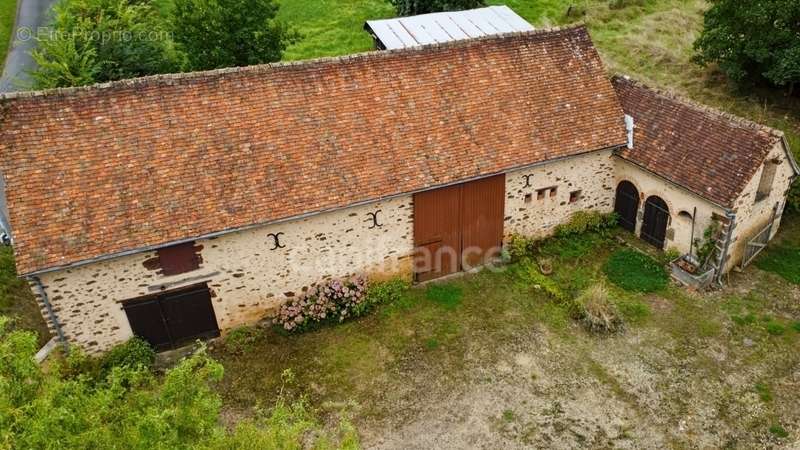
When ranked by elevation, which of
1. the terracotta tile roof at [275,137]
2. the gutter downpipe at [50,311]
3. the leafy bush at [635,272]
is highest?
the terracotta tile roof at [275,137]

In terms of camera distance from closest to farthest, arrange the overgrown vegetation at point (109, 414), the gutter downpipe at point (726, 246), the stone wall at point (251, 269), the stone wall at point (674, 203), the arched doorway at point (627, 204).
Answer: the overgrown vegetation at point (109, 414) → the stone wall at point (251, 269) → the gutter downpipe at point (726, 246) → the stone wall at point (674, 203) → the arched doorway at point (627, 204)

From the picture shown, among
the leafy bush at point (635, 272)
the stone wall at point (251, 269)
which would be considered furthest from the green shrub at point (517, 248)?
the stone wall at point (251, 269)

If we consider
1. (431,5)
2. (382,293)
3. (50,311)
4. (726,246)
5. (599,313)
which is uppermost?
(431,5)

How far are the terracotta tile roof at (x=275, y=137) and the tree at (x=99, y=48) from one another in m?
6.10

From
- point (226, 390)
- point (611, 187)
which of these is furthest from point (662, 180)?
point (226, 390)

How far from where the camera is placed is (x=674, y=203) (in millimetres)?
18453

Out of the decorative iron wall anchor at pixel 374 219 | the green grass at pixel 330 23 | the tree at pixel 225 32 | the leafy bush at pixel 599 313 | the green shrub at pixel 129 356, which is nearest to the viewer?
the green shrub at pixel 129 356

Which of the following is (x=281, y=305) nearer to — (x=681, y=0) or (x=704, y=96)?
(x=704, y=96)

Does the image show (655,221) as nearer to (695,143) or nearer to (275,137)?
(695,143)

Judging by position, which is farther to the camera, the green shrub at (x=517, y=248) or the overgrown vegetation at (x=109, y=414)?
the green shrub at (x=517, y=248)

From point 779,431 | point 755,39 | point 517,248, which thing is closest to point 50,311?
point 517,248

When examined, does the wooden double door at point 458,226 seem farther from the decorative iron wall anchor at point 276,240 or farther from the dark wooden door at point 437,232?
the decorative iron wall anchor at point 276,240

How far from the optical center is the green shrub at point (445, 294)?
58.5ft

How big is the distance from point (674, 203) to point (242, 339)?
12.8 metres
